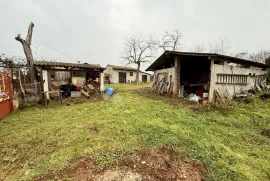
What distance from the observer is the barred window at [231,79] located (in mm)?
7895

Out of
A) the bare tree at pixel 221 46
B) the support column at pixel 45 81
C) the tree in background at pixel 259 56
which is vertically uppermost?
the bare tree at pixel 221 46

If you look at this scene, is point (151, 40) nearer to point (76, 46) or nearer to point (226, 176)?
point (76, 46)

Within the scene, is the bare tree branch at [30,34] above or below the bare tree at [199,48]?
below

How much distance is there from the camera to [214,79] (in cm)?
767

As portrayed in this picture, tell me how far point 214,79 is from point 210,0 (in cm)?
703

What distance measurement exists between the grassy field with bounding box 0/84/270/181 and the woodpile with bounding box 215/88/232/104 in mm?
1350

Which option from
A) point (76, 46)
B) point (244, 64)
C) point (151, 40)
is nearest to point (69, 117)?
point (244, 64)

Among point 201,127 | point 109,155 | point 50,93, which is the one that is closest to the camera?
point 109,155

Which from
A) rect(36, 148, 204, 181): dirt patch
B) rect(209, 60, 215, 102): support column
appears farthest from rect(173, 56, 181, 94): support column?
rect(36, 148, 204, 181): dirt patch

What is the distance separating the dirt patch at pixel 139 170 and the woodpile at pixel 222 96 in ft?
18.8

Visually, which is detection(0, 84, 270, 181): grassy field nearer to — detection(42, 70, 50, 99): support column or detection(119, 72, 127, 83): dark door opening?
detection(42, 70, 50, 99): support column

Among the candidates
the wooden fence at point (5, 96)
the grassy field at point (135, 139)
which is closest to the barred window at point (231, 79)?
the grassy field at point (135, 139)

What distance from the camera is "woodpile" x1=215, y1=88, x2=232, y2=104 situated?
7.54m

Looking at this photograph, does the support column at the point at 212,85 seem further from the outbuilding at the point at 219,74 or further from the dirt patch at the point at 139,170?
the dirt patch at the point at 139,170
